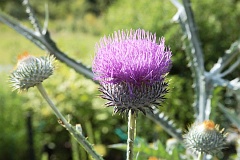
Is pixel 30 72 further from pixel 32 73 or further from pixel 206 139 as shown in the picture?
pixel 206 139

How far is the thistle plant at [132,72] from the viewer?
1274 millimetres

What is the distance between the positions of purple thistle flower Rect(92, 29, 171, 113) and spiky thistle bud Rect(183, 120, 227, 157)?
0.45m

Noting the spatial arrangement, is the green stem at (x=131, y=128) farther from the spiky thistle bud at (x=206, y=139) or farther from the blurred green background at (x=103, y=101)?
the blurred green background at (x=103, y=101)

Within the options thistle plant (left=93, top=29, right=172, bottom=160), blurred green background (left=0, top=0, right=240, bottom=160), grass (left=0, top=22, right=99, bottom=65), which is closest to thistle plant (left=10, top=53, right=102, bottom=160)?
grass (left=0, top=22, right=99, bottom=65)

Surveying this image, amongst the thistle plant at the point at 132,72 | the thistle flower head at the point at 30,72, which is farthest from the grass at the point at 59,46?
the thistle plant at the point at 132,72

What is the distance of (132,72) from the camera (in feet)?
4.14

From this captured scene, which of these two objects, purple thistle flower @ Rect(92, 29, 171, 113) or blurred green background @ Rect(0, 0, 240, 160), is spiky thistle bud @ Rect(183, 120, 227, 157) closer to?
purple thistle flower @ Rect(92, 29, 171, 113)

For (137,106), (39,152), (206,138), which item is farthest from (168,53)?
(39,152)

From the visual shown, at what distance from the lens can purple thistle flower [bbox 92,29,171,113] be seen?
1273 millimetres

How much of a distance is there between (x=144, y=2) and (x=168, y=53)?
4852mm

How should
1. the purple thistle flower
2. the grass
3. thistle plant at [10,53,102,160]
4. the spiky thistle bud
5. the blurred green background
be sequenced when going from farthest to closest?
the grass, the blurred green background, the spiky thistle bud, thistle plant at [10,53,102,160], the purple thistle flower

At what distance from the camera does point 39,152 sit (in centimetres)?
497

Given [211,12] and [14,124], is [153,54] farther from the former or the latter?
[211,12]

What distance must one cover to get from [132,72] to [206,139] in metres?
0.59
